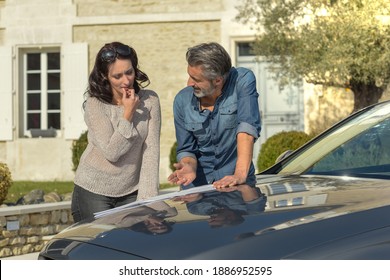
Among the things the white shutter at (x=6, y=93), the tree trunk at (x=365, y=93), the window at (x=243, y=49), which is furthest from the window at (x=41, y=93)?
the tree trunk at (x=365, y=93)

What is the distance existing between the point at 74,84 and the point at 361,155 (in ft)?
50.2

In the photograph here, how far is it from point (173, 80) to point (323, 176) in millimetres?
15027

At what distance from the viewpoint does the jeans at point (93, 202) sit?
4816mm

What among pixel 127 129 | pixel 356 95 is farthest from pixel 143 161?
pixel 356 95

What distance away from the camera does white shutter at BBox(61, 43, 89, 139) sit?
1923 centimetres

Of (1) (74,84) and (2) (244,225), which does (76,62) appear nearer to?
(1) (74,84)

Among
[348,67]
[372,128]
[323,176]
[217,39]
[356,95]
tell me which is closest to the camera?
[323,176]

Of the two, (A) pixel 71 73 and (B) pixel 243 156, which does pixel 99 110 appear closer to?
(B) pixel 243 156

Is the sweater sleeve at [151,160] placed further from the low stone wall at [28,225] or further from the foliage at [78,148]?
the foliage at [78,148]

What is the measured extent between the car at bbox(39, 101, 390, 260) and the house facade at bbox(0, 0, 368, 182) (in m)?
14.5

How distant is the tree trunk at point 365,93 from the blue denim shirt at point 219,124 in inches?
439

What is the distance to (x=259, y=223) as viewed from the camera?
A: 10.5 ft

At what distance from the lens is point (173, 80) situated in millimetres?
19141

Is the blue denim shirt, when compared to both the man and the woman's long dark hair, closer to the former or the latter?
Answer: the man
